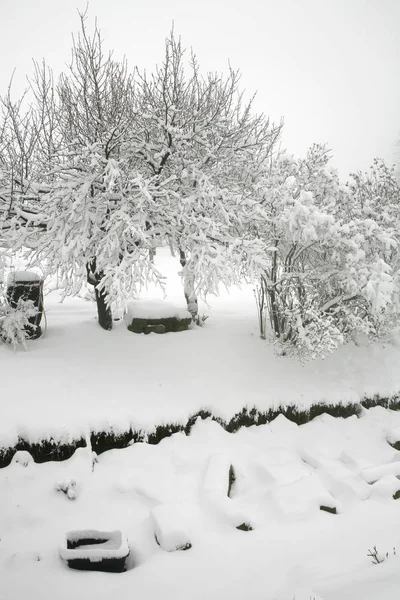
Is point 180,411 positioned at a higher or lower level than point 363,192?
lower

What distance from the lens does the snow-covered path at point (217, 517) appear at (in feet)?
11.2

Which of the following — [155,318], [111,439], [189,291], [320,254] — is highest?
[320,254]

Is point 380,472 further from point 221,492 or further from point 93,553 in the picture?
point 93,553

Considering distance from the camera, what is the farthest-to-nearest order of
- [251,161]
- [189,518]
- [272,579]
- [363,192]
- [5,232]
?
1. [363,192]
2. [251,161]
3. [5,232]
4. [189,518]
5. [272,579]

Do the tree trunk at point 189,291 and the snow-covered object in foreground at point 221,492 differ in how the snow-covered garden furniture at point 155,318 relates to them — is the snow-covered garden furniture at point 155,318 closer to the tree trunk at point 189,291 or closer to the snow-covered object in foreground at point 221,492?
the tree trunk at point 189,291

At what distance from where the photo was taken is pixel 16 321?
616cm

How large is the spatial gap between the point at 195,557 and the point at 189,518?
501 mm

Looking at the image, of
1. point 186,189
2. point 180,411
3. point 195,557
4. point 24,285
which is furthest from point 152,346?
point 195,557


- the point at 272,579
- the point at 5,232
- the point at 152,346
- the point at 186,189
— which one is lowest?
the point at 272,579

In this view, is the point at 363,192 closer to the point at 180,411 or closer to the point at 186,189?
the point at 186,189

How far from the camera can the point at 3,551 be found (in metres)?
3.67

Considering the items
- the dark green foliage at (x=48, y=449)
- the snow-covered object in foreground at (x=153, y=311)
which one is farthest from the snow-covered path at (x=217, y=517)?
the snow-covered object in foreground at (x=153, y=311)

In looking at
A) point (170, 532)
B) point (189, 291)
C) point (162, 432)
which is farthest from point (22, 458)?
point (189, 291)

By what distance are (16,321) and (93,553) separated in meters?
4.00
